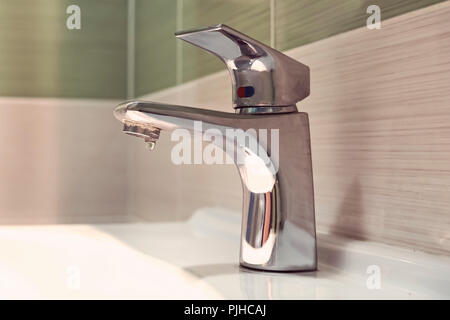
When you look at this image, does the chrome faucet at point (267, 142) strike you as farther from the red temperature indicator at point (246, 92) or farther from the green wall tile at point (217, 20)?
the green wall tile at point (217, 20)

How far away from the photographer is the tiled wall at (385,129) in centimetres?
44

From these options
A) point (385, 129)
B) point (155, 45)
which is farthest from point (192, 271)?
point (155, 45)

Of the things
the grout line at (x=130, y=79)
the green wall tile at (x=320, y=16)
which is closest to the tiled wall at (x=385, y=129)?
the green wall tile at (x=320, y=16)

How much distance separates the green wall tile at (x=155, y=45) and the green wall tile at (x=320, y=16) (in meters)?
0.39

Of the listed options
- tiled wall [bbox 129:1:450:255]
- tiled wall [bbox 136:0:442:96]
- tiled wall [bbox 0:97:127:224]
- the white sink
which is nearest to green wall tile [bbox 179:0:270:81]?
tiled wall [bbox 136:0:442:96]

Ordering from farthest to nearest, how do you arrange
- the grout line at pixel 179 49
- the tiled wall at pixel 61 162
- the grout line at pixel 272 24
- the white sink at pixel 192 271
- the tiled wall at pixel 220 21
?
the tiled wall at pixel 61 162 < the grout line at pixel 179 49 < the grout line at pixel 272 24 < the tiled wall at pixel 220 21 < the white sink at pixel 192 271

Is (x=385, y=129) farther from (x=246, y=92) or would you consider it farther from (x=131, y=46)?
(x=131, y=46)

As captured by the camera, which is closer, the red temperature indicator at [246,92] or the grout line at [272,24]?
the red temperature indicator at [246,92]

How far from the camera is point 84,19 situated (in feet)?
4.09

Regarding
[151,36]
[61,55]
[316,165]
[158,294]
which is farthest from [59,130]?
[158,294]

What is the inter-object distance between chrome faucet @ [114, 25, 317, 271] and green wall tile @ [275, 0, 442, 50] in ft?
0.28

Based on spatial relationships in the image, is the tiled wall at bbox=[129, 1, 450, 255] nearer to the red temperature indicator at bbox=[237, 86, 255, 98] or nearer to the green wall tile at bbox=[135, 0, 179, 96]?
the red temperature indicator at bbox=[237, 86, 255, 98]

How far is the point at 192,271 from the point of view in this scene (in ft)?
1.64

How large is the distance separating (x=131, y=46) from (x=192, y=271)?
33.4 inches
